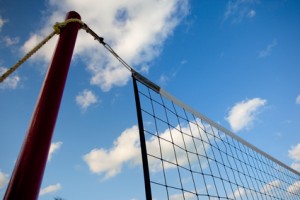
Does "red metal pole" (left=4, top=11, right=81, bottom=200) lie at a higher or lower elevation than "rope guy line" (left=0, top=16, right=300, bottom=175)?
lower

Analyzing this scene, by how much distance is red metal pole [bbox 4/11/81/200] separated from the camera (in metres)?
1.34

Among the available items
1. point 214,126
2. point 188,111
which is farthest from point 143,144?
point 214,126

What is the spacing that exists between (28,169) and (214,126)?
394cm

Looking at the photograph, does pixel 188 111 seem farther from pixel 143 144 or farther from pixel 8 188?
pixel 8 188

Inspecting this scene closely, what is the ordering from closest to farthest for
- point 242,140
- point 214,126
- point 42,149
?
point 42,149 → point 214,126 → point 242,140

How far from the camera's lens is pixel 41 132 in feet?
5.07

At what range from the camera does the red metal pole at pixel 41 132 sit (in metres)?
1.34

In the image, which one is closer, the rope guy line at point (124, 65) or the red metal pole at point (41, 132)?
the red metal pole at point (41, 132)

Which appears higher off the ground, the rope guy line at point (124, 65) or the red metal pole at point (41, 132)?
the rope guy line at point (124, 65)

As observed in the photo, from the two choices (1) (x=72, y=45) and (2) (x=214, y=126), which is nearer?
(1) (x=72, y=45)

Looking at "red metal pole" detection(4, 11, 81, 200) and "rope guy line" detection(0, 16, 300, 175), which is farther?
"rope guy line" detection(0, 16, 300, 175)

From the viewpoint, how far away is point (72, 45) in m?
2.13

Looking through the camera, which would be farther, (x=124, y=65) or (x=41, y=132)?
(x=124, y=65)

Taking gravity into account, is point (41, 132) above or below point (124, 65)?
below
